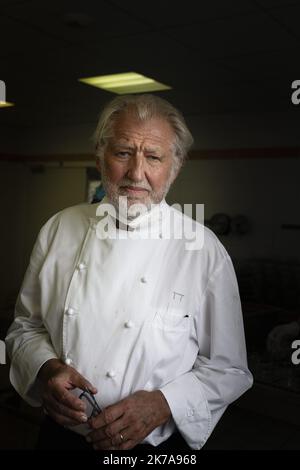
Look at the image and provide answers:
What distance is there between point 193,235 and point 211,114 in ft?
7.72

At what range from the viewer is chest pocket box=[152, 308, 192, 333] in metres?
0.92

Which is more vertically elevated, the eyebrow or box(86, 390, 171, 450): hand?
the eyebrow

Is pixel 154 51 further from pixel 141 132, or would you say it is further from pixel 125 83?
pixel 141 132

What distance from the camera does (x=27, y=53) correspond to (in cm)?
217

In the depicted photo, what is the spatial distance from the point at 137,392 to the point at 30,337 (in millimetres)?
264

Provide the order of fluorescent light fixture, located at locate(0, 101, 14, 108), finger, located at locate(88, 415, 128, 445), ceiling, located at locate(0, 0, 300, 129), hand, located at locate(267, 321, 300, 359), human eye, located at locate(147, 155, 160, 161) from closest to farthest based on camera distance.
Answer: finger, located at locate(88, 415, 128, 445) → human eye, located at locate(147, 155, 160, 161) → ceiling, located at locate(0, 0, 300, 129) → hand, located at locate(267, 321, 300, 359) → fluorescent light fixture, located at locate(0, 101, 14, 108)

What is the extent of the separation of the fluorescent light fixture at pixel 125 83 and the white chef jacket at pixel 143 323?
5.33 ft

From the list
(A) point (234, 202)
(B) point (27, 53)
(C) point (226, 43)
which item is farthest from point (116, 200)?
(A) point (234, 202)

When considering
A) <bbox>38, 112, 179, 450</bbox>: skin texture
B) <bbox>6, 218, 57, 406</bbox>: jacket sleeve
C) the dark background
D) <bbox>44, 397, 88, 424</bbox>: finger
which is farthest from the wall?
<bbox>44, 397, 88, 424</bbox>: finger

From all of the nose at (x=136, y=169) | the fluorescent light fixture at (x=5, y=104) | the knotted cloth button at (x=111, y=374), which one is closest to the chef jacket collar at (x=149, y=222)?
the nose at (x=136, y=169)

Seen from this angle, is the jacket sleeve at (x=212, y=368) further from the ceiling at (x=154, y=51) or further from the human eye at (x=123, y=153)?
the ceiling at (x=154, y=51)

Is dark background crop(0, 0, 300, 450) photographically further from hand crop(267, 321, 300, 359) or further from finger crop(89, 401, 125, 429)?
finger crop(89, 401, 125, 429)

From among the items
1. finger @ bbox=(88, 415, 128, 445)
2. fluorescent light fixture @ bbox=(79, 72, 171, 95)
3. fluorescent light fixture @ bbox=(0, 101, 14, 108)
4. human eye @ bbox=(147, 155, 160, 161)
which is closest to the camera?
finger @ bbox=(88, 415, 128, 445)

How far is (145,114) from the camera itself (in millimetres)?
941
